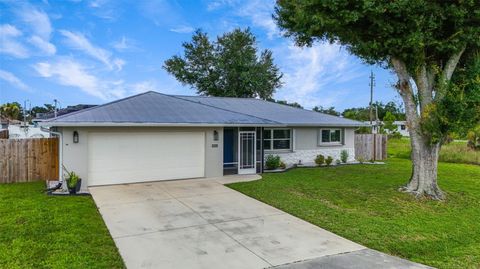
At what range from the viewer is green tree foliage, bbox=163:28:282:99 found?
1305 inches

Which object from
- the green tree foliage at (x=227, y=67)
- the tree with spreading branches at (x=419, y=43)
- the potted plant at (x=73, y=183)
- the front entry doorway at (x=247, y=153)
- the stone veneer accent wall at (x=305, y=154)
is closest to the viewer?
the tree with spreading branches at (x=419, y=43)

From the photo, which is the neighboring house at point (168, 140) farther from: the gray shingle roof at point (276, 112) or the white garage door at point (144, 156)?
the gray shingle roof at point (276, 112)

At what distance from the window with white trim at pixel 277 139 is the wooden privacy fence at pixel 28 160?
8815 mm

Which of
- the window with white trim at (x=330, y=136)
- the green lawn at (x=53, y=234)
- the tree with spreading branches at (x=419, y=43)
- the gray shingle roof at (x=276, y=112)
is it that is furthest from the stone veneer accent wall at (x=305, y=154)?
the green lawn at (x=53, y=234)

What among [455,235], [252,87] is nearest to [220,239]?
[455,235]

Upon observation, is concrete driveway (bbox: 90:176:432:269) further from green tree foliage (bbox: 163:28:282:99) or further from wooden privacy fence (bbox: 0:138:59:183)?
green tree foliage (bbox: 163:28:282:99)

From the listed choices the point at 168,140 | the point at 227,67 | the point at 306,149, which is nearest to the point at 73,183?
the point at 168,140

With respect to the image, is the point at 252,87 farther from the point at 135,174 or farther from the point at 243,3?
the point at 135,174

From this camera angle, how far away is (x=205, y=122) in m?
12.4

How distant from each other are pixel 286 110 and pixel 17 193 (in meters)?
13.3

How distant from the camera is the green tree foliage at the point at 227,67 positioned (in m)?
33.2

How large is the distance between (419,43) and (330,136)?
9.41 meters

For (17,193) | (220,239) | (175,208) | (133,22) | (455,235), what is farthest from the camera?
(133,22)

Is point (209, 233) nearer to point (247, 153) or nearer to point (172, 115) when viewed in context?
point (172, 115)
